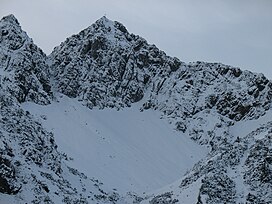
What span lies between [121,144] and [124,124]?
7725 mm

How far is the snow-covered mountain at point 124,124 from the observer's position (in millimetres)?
28125

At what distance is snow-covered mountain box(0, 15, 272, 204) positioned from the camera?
28125mm

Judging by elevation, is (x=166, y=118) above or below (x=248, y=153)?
above

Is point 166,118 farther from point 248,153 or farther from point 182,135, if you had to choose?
point 248,153

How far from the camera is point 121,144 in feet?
167

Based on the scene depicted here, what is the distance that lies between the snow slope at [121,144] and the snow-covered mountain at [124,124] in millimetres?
146

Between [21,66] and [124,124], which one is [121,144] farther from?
[21,66]

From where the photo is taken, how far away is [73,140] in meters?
47.2

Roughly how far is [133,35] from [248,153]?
46570 millimetres

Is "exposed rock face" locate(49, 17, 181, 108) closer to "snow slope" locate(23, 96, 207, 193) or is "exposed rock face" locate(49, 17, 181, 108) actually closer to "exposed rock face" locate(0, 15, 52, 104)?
"snow slope" locate(23, 96, 207, 193)

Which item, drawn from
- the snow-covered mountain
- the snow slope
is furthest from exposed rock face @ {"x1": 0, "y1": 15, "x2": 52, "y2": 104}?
the snow slope

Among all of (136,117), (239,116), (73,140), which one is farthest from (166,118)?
(73,140)

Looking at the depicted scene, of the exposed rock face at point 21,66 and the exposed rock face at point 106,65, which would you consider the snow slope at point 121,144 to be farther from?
the exposed rock face at point 106,65

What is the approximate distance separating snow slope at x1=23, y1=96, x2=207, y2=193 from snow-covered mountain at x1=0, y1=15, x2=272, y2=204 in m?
0.15
